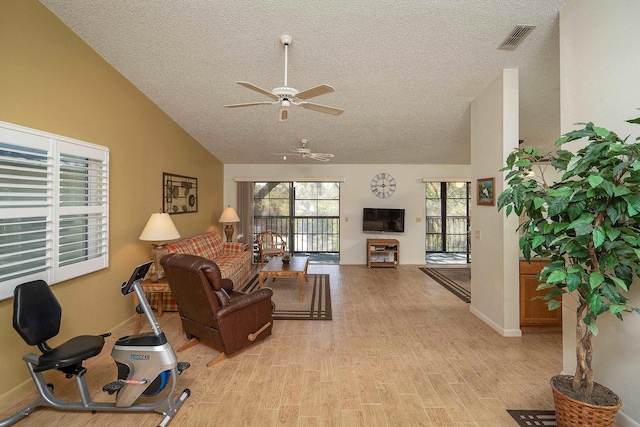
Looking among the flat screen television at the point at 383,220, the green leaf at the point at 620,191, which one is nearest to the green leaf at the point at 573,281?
the green leaf at the point at 620,191

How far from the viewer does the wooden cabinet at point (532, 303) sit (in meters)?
3.34

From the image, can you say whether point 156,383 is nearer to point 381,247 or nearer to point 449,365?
point 449,365

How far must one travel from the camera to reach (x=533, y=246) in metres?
1.78

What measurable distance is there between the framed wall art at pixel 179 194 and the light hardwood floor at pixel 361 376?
1.78 metres

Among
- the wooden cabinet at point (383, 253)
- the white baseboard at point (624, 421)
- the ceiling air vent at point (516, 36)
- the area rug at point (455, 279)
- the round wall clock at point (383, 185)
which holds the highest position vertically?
the ceiling air vent at point (516, 36)

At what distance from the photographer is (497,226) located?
3352mm

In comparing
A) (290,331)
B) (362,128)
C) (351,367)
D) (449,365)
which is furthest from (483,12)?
(290,331)

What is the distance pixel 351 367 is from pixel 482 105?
336 centimetres

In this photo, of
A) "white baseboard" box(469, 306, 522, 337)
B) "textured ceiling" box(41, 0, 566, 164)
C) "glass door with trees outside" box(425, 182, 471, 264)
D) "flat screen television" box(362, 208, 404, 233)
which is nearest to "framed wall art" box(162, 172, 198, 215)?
"textured ceiling" box(41, 0, 566, 164)

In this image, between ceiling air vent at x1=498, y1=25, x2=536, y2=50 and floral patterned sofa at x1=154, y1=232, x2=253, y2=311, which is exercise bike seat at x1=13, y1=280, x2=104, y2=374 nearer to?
floral patterned sofa at x1=154, y1=232, x2=253, y2=311

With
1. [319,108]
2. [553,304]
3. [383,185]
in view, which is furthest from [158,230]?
[383,185]

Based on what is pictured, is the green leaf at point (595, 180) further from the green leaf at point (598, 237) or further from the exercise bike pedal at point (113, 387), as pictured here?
the exercise bike pedal at point (113, 387)

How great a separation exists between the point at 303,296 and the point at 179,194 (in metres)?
2.64

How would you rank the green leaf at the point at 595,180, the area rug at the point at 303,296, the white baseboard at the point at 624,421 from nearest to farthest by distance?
the green leaf at the point at 595,180 < the white baseboard at the point at 624,421 < the area rug at the point at 303,296
